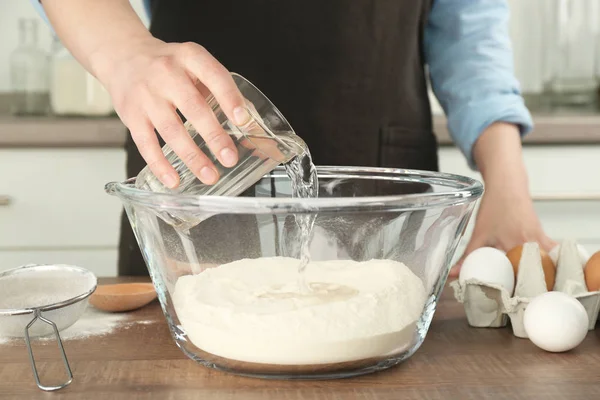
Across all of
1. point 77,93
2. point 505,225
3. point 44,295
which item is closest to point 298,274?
point 44,295

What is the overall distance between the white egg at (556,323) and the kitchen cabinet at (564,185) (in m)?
1.12

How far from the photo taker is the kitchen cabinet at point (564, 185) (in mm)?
1812

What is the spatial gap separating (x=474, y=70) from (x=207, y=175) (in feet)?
2.36

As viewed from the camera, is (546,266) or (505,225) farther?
(505,225)

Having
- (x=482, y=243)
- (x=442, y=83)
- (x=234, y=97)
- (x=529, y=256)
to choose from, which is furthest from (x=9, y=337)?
(x=442, y=83)

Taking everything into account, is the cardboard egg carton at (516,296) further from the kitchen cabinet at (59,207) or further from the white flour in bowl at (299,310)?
the kitchen cabinet at (59,207)

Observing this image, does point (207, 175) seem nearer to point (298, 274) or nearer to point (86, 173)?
point (298, 274)

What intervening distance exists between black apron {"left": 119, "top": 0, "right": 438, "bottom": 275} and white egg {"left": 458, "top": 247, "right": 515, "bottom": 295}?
0.51 m

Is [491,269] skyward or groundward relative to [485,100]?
groundward

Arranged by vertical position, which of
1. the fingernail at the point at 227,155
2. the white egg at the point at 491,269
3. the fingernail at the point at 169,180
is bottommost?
the white egg at the point at 491,269

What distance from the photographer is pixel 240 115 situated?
2.13ft

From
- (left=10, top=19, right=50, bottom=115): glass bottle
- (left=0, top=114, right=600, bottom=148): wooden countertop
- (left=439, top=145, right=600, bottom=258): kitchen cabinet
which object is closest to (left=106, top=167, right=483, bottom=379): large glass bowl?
(left=0, top=114, right=600, bottom=148): wooden countertop

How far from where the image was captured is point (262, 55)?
1266 mm

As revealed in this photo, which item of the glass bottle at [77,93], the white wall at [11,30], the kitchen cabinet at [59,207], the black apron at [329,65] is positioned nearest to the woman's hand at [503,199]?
the black apron at [329,65]
